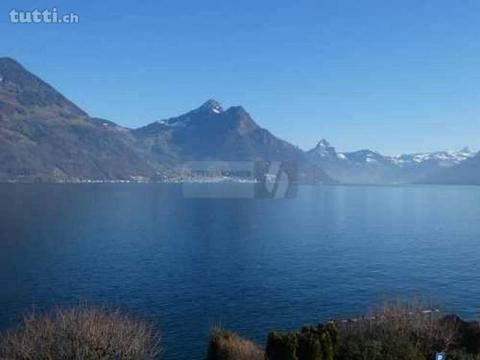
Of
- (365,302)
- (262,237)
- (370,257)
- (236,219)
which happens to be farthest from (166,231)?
(365,302)

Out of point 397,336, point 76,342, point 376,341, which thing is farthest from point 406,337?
point 76,342

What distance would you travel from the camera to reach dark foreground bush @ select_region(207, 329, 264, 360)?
147 feet

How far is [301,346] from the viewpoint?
41.4m

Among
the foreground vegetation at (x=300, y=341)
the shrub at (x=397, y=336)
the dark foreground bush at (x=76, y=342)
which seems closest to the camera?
the foreground vegetation at (x=300, y=341)

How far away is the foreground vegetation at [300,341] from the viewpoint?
42.0 metres

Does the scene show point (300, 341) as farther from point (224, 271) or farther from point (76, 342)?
point (224, 271)

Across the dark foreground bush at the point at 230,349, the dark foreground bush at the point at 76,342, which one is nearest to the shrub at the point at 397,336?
the dark foreground bush at the point at 230,349

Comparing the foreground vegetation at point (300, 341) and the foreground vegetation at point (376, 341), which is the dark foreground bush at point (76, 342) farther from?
the foreground vegetation at point (376, 341)

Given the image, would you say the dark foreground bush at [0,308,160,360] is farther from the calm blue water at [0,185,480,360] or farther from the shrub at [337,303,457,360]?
the shrub at [337,303,457,360]

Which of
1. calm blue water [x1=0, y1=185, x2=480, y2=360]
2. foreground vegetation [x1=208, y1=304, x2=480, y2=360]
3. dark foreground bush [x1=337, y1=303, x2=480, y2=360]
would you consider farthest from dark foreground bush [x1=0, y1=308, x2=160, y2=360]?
dark foreground bush [x1=337, y1=303, x2=480, y2=360]

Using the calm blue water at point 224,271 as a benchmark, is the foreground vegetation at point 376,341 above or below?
above

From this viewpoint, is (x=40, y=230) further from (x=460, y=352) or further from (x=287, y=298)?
(x=460, y=352)

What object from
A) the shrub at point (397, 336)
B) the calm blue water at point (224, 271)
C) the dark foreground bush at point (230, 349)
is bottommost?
the calm blue water at point (224, 271)

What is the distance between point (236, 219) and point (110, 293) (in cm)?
11406
